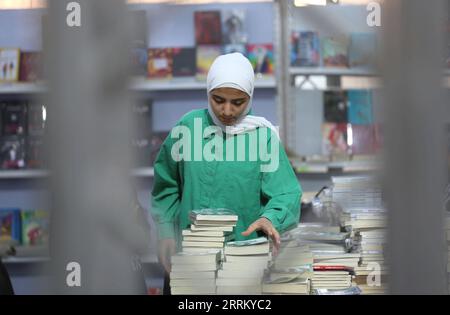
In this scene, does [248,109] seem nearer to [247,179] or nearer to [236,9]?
[247,179]

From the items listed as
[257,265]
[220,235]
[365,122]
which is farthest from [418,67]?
[220,235]

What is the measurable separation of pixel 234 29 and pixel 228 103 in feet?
7.13

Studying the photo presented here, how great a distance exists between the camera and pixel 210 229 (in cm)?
158

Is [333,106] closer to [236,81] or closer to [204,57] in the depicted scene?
[204,57]

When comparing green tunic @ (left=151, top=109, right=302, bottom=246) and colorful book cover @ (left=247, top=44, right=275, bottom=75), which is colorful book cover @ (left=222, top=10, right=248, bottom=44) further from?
green tunic @ (left=151, top=109, right=302, bottom=246)

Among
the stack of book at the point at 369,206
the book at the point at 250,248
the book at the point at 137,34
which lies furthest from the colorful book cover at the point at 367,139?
the book at the point at 250,248

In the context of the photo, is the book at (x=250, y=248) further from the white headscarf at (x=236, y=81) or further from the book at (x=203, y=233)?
the white headscarf at (x=236, y=81)

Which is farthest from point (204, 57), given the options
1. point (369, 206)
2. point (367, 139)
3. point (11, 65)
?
point (367, 139)

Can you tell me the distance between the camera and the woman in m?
1.59

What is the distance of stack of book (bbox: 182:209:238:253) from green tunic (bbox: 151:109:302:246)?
0.10 feet

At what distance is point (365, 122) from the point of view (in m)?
0.52

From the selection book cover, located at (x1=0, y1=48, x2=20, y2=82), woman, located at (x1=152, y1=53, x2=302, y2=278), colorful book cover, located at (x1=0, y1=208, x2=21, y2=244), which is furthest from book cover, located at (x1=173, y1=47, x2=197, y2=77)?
book cover, located at (x1=0, y1=48, x2=20, y2=82)

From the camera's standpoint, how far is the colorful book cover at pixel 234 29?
371 centimetres
